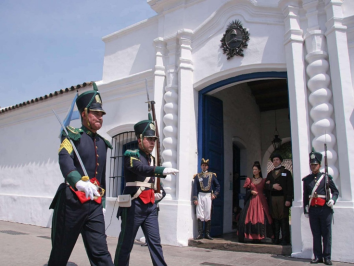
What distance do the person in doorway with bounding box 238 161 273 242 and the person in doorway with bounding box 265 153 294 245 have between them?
5.6 inches

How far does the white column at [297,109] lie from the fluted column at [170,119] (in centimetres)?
250

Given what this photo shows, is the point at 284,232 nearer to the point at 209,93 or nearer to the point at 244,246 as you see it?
the point at 244,246

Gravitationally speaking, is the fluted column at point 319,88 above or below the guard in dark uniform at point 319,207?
above

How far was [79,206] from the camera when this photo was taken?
9.80ft

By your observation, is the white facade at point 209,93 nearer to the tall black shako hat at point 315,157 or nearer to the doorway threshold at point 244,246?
the doorway threshold at point 244,246

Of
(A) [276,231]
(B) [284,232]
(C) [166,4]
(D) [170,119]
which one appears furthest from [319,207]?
(C) [166,4]

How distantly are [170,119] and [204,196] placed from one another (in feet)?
5.87

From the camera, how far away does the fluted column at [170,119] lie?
7215 mm

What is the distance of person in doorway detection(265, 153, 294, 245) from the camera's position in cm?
624

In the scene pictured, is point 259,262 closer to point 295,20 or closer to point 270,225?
point 270,225

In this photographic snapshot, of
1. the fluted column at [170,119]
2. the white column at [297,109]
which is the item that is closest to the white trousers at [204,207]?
the fluted column at [170,119]

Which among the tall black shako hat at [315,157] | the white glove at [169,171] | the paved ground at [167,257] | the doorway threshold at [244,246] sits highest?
the tall black shako hat at [315,157]

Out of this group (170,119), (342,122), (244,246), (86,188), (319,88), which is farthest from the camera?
(170,119)

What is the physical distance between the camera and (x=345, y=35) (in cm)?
581
